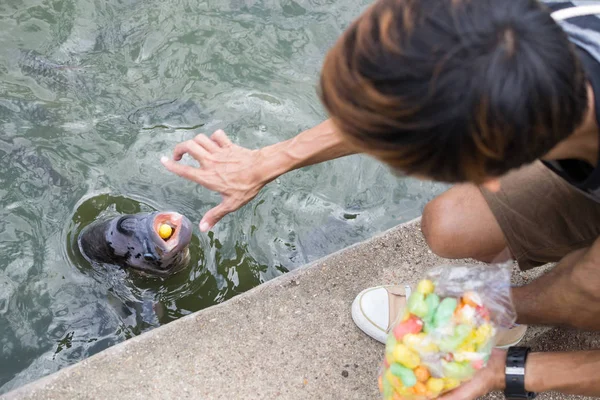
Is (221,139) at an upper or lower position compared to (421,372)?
upper

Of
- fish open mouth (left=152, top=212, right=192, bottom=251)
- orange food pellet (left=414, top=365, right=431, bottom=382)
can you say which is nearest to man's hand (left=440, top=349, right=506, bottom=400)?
orange food pellet (left=414, top=365, right=431, bottom=382)

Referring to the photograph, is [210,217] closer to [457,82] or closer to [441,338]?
[441,338]

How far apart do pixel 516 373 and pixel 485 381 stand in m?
0.11

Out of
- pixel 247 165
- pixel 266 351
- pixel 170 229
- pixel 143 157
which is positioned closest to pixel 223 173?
pixel 247 165

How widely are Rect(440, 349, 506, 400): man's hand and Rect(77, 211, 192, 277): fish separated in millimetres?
1497

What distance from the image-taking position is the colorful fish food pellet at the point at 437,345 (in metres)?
2.15

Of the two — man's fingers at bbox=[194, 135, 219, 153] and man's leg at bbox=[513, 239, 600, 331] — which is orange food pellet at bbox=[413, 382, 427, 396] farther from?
man's fingers at bbox=[194, 135, 219, 153]

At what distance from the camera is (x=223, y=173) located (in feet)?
8.89

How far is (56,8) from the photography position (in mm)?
4734

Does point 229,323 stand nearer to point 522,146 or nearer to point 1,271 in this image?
point 1,271

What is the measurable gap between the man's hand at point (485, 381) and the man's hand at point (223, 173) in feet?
3.58

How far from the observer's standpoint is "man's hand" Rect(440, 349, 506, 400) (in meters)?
2.29

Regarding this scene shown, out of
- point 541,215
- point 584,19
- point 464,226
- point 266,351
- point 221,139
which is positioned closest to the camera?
point 584,19

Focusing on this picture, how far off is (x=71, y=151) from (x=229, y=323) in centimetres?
177
